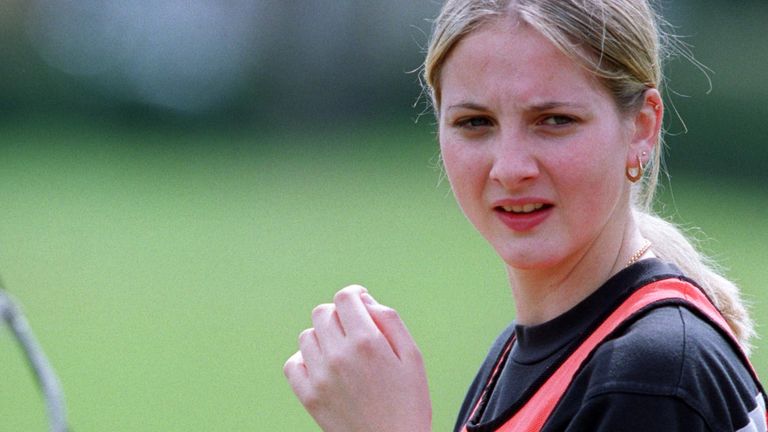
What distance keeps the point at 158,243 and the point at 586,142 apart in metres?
14.7

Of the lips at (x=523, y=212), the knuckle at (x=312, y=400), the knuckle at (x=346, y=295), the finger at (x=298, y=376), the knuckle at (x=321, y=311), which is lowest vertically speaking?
the knuckle at (x=312, y=400)

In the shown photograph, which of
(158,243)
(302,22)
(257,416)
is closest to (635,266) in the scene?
(257,416)

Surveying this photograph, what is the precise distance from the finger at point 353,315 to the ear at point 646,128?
19.5 inches

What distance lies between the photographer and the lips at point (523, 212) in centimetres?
200

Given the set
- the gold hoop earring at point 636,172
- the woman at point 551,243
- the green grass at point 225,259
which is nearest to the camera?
the woman at point 551,243

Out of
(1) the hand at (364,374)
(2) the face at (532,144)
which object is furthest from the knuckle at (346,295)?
(2) the face at (532,144)

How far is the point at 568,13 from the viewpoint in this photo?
1.98 meters

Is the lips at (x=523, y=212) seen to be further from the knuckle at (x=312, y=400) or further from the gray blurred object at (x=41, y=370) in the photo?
the gray blurred object at (x=41, y=370)

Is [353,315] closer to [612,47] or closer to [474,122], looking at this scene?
[474,122]

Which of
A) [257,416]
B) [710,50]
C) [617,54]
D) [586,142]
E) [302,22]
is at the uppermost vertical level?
[302,22]

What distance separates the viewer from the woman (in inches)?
70.7

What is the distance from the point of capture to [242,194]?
712 inches

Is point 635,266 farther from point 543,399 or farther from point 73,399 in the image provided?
point 73,399

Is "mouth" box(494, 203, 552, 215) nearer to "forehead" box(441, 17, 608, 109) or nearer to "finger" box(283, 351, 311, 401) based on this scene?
"forehead" box(441, 17, 608, 109)
